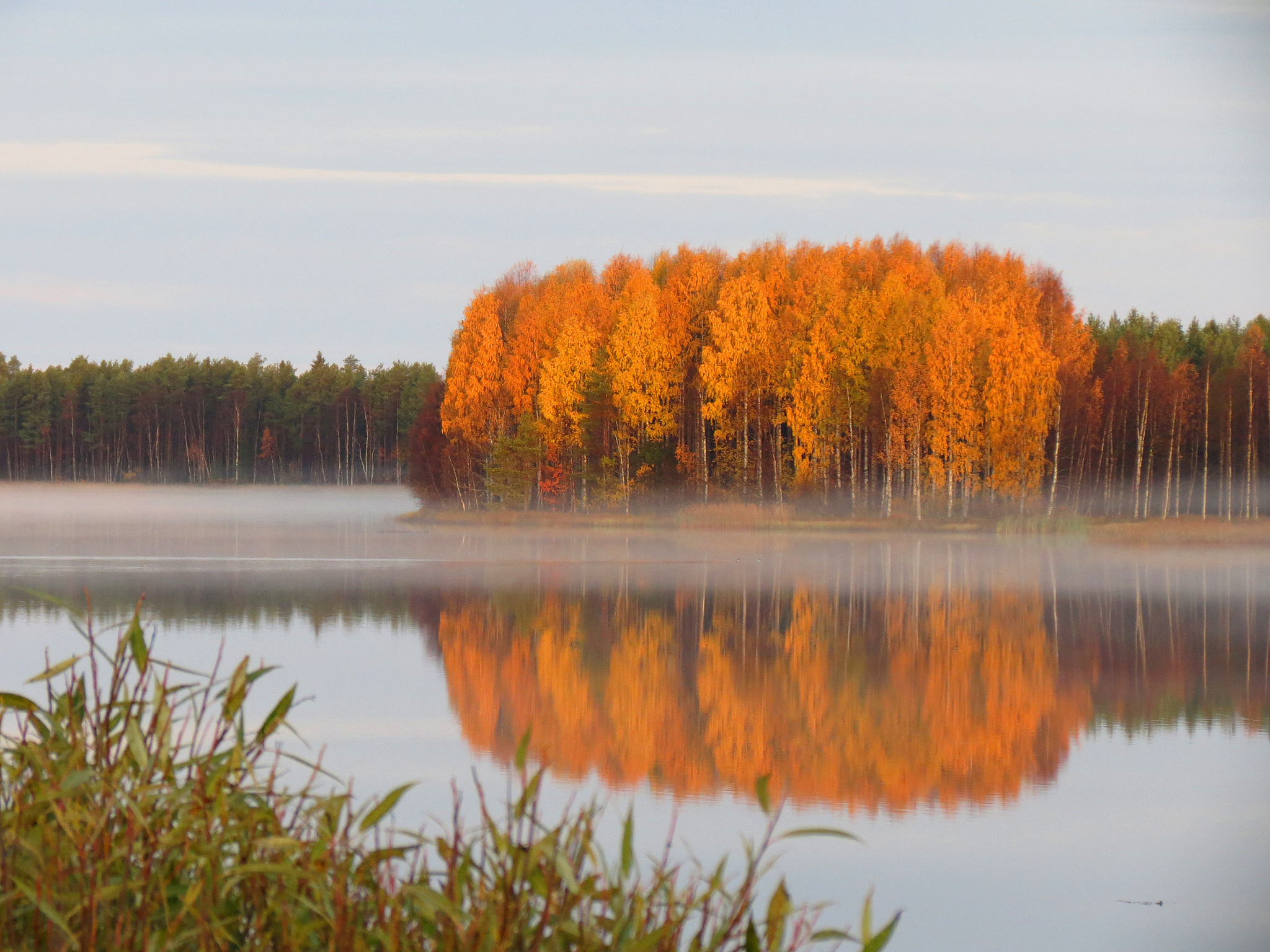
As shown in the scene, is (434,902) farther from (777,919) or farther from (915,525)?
(915,525)

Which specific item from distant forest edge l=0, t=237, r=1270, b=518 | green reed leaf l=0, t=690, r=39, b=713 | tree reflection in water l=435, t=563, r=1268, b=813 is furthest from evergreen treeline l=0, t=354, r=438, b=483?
green reed leaf l=0, t=690, r=39, b=713

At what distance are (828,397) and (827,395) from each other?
77mm

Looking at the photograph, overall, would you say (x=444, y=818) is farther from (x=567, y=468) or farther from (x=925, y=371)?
(x=567, y=468)

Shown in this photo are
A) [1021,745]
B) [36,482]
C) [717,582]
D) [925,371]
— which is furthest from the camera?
[36,482]

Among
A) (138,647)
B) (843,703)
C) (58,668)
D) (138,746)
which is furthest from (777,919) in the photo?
(843,703)

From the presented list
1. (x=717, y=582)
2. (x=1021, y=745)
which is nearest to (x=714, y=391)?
(x=717, y=582)

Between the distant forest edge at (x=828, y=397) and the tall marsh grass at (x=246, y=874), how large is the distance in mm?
42187

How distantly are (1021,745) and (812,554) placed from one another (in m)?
22.7

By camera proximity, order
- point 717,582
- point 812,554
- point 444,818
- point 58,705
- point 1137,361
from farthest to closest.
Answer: point 1137,361 → point 812,554 → point 717,582 → point 444,818 → point 58,705

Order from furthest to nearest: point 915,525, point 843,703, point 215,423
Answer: point 215,423, point 915,525, point 843,703

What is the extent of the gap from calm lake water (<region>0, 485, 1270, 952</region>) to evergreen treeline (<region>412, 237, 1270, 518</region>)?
17.6m

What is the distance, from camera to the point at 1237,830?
864 centimetres

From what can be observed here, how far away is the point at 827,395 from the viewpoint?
47.1 meters

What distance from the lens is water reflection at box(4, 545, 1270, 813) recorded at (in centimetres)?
1012
